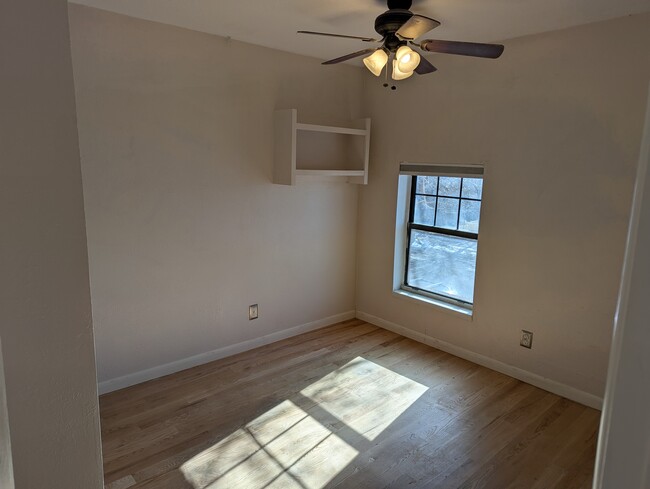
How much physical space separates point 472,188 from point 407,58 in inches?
63.2

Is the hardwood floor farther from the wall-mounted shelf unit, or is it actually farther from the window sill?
the wall-mounted shelf unit

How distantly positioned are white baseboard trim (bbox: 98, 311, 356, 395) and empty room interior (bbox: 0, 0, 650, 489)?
0.02m

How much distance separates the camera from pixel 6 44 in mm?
763

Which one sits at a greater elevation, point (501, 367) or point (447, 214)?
Result: point (447, 214)

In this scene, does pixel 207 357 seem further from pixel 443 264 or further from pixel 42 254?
pixel 42 254

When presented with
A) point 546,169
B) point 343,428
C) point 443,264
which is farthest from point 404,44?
point 343,428

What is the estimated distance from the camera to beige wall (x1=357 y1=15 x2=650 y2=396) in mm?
2830

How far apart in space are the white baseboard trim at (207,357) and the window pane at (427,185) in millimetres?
Result: 1464

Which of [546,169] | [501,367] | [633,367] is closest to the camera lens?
[633,367]

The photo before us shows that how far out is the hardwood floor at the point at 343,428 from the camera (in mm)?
2398

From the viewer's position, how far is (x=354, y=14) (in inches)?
110

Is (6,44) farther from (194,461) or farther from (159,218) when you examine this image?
(159,218)

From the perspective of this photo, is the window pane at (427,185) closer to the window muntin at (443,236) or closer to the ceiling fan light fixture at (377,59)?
the window muntin at (443,236)

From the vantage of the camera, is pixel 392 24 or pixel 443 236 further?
pixel 443 236
